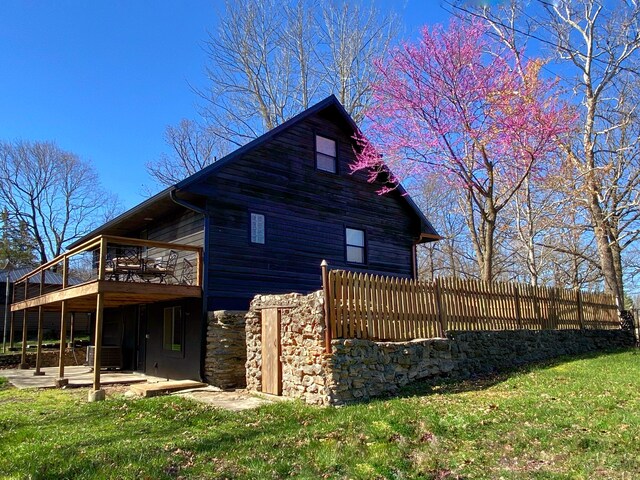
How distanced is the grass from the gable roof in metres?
5.21

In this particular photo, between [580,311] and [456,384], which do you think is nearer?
[456,384]

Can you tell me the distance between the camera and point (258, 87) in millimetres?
25953

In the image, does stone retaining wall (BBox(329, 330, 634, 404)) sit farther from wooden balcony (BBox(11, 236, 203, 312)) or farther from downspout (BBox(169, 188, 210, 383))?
wooden balcony (BBox(11, 236, 203, 312))

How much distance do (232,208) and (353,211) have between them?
4.49 m

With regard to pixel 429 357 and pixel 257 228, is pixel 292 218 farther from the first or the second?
pixel 429 357

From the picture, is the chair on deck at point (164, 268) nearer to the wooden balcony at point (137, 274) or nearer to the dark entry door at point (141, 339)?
the wooden balcony at point (137, 274)

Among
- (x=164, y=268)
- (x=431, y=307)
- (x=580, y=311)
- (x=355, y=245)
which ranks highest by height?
(x=355, y=245)

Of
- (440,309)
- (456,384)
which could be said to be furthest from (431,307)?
(456,384)

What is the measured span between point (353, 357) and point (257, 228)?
5682 millimetres

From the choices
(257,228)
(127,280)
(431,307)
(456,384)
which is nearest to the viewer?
(456,384)

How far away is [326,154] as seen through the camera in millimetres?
15586

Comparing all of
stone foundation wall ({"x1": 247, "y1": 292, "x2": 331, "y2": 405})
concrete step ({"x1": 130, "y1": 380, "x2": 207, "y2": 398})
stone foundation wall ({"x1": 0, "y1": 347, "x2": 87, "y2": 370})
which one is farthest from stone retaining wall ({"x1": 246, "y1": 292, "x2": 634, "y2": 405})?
stone foundation wall ({"x1": 0, "y1": 347, "x2": 87, "y2": 370})

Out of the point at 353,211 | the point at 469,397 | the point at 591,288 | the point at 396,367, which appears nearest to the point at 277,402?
the point at 396,367

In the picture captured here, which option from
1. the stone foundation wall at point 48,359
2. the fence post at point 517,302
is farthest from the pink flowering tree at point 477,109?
the stone foundation wall at point 48,359
